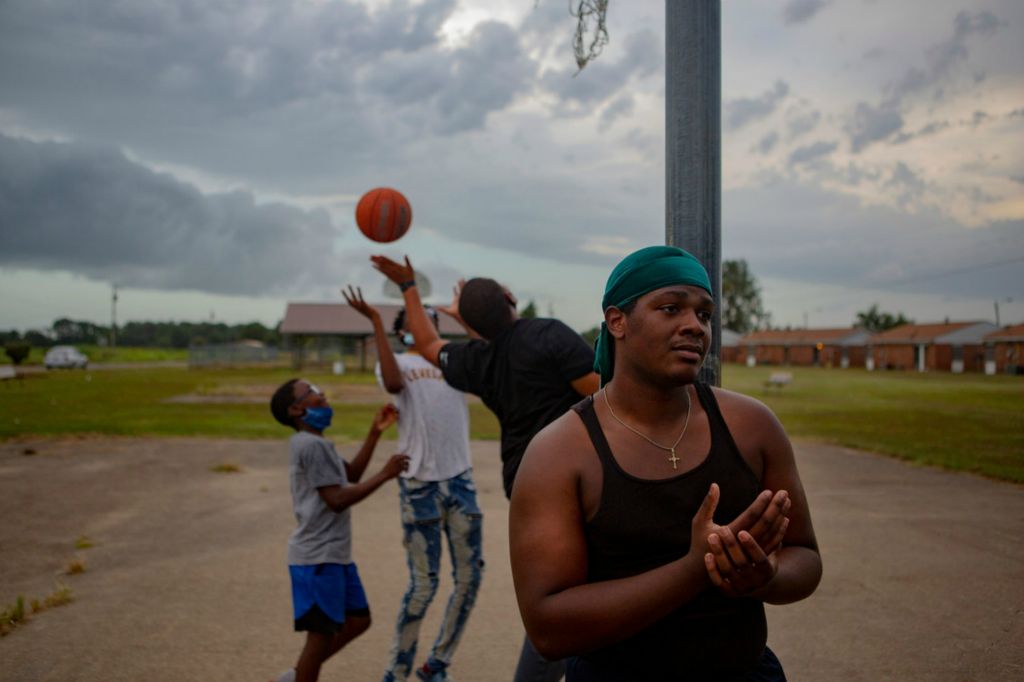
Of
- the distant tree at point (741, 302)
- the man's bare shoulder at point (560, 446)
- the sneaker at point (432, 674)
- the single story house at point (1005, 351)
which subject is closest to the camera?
the man's bare shoulder at point (560, 446)

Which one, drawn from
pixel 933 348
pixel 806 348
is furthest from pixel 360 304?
pixel 806 348

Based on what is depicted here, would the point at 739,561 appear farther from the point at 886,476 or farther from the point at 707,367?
the point at 886,476

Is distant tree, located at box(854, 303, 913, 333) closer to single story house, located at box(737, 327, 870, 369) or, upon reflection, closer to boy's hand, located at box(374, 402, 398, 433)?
single story house, located at box(737, 327, 870, 369)

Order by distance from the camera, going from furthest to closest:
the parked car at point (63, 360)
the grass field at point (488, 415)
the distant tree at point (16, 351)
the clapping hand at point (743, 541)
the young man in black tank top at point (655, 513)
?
the parked car at point (63, 360), the distant tree at point (16, 351), the grass field at point (488, 415), the young man in black tank top at point (655, 513), the clapping hand at point (743, 541)

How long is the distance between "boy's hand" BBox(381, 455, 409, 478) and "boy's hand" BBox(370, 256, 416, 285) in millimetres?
975

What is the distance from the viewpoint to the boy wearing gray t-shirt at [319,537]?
3.76 m

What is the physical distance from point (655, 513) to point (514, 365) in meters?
1.73

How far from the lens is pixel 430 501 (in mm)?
4219

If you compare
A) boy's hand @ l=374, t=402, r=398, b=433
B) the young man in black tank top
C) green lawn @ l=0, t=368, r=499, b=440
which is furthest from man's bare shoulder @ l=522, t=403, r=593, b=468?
green lawn @ l=0, t=368, r=499, b=440

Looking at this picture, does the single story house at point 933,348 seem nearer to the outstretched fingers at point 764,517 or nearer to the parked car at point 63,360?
the outstretched fingers at point 764,517

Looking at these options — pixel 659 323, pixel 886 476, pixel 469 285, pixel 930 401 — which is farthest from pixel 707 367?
pixel 930 401

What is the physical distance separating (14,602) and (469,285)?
4.50 meters

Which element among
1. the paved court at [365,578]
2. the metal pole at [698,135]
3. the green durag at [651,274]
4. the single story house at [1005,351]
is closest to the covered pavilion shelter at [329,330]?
the single story house at [1005,351]

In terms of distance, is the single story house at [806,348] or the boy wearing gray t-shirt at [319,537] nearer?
the boy wearing gray t-shirt at [319,537]
